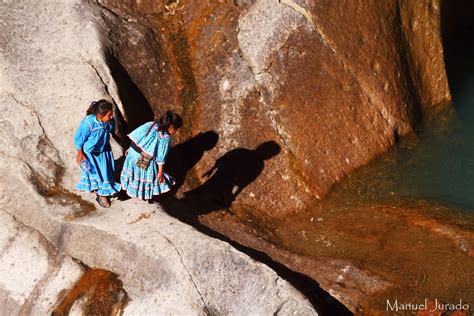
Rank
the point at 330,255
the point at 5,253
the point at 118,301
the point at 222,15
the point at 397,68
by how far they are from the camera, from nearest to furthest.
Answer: the point at 118,301
the point at 5,253
the point at 330,255
the point at 222,15
the point at 397,68

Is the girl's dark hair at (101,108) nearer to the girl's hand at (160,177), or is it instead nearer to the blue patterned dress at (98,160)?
the blue patterned dress at (98,160)

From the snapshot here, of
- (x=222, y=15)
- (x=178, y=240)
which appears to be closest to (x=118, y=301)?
(x=178, y=240)

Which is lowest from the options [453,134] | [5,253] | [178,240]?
[453,134]

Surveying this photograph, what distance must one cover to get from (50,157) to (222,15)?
3.37m

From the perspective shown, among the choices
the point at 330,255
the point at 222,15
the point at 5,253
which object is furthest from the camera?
the point at 222,15

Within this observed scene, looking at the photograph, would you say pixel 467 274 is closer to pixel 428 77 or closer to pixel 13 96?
pixel 428 77

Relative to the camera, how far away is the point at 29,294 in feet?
24.0

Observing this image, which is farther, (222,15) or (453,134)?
(453,134)

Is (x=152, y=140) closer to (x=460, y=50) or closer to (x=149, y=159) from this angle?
(x=149, y=159)

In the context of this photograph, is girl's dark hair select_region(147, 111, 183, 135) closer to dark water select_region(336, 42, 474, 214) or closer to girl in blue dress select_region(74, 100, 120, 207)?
girl in blue dress select_region(74, 100, 120, 207)

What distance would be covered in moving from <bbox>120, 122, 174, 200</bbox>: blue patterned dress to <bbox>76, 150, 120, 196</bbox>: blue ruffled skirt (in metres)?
0.17

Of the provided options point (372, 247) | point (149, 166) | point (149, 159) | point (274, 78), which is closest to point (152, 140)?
point (149, 159)

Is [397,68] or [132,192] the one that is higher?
[132,192]

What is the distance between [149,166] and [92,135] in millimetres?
723
